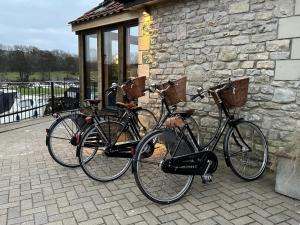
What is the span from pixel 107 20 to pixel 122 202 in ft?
16.8

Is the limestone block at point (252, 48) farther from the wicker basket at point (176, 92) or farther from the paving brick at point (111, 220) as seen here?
the paving brick at point (111, 220)

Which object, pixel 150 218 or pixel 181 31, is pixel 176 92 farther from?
pixel 150 218

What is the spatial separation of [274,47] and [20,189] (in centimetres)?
353

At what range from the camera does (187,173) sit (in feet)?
10.7

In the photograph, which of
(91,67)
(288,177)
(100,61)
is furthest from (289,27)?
(91,67)

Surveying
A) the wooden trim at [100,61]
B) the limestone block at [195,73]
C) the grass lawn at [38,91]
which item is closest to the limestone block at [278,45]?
the limestone block at [195,73]

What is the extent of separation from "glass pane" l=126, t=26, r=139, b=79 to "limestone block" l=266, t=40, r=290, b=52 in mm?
3554

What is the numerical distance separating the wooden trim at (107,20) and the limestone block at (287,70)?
3.23 m

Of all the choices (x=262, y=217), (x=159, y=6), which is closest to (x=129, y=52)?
(x=159, y=6)

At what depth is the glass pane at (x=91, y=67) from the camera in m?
8.41

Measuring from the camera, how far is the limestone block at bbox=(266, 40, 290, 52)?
3.65 meters

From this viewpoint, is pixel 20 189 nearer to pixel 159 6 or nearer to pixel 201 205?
pixel 201 205

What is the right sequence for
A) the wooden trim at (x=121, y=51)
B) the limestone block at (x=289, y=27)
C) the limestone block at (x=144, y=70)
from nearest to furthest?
the limestone block at (x=289, y=27), the limestone block at (x=144, y=70), the wooden trim at (x=121, y=51)

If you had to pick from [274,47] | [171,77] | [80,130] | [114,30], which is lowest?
[80,130]
